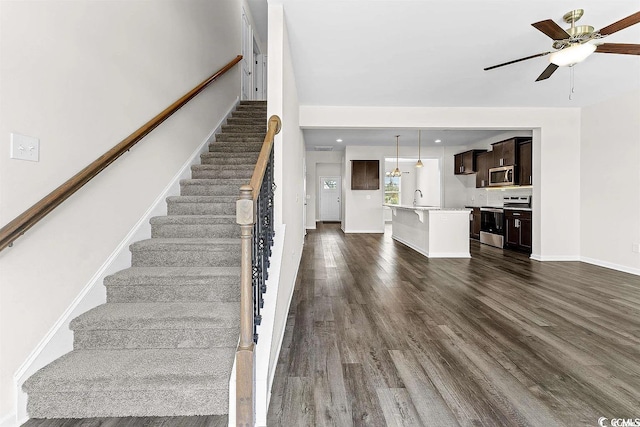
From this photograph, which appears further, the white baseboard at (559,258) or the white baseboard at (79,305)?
the white baseboard at (559,258)

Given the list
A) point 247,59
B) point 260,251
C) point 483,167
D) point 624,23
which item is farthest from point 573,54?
point 247,59

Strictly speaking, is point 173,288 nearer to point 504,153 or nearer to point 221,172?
point 221,172

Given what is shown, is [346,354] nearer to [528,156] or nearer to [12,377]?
[12,377]

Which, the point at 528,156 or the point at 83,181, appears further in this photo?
the point at 528,156

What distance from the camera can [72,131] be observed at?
1.87 metres

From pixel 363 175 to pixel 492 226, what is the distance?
3751 mm

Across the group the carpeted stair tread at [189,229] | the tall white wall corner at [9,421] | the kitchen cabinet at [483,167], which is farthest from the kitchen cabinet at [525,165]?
the tall white wall corner at [9,421]

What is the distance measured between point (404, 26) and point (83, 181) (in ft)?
9.47

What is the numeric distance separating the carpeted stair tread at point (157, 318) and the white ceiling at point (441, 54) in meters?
2.50

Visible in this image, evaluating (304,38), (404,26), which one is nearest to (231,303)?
(304,38)

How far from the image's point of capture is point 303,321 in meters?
2.73

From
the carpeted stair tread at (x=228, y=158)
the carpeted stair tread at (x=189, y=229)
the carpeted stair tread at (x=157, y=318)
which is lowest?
the carpeted stair tread at (x=157, y=318)

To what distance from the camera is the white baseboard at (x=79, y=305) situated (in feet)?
4.87

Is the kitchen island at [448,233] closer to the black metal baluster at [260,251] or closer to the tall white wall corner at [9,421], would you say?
the black metal baluster at [260,251]
